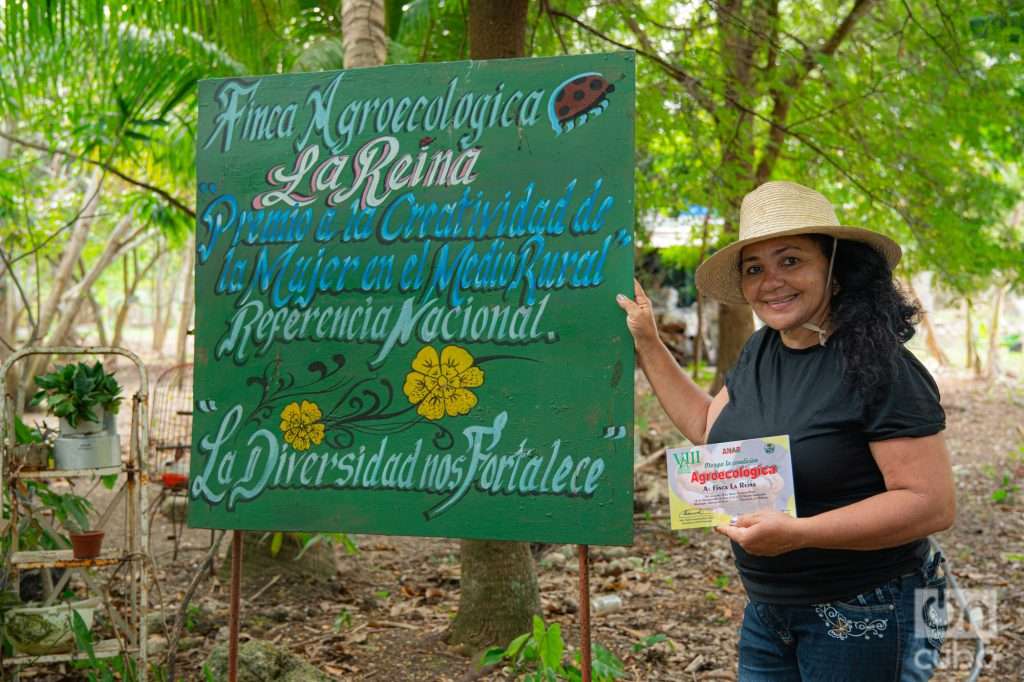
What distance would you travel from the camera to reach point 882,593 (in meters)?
1.99

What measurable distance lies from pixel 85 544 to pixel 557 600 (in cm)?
248

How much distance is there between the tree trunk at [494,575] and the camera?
3951 mm

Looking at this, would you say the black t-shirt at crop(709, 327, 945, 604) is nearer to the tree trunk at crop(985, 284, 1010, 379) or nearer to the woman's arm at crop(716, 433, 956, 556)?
the woman's arm at crop(716, 433, 956, 556)

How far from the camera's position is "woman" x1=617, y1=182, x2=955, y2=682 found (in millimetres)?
Result: 1916

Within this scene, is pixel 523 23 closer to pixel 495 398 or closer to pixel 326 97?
pixel 326 97


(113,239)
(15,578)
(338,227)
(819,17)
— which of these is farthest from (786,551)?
(113,239)

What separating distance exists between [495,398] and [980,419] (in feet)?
39.8

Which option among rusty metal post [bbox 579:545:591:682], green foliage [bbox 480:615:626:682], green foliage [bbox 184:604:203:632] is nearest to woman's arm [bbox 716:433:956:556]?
rusty metal post [bbox 579:545:591:682]

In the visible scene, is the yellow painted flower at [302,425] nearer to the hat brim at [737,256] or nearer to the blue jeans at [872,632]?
the hat brim at [737,256]

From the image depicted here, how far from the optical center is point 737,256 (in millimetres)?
2445

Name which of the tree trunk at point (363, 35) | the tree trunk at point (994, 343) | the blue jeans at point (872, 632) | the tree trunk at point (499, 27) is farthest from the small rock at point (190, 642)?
the tree trunk at point (994, 343)

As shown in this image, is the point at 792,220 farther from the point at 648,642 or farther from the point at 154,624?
the point at 154,624

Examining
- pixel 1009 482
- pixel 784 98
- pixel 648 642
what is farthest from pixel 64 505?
pixel 1009 482

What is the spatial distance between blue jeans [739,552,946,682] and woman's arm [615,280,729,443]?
1.87 ft
